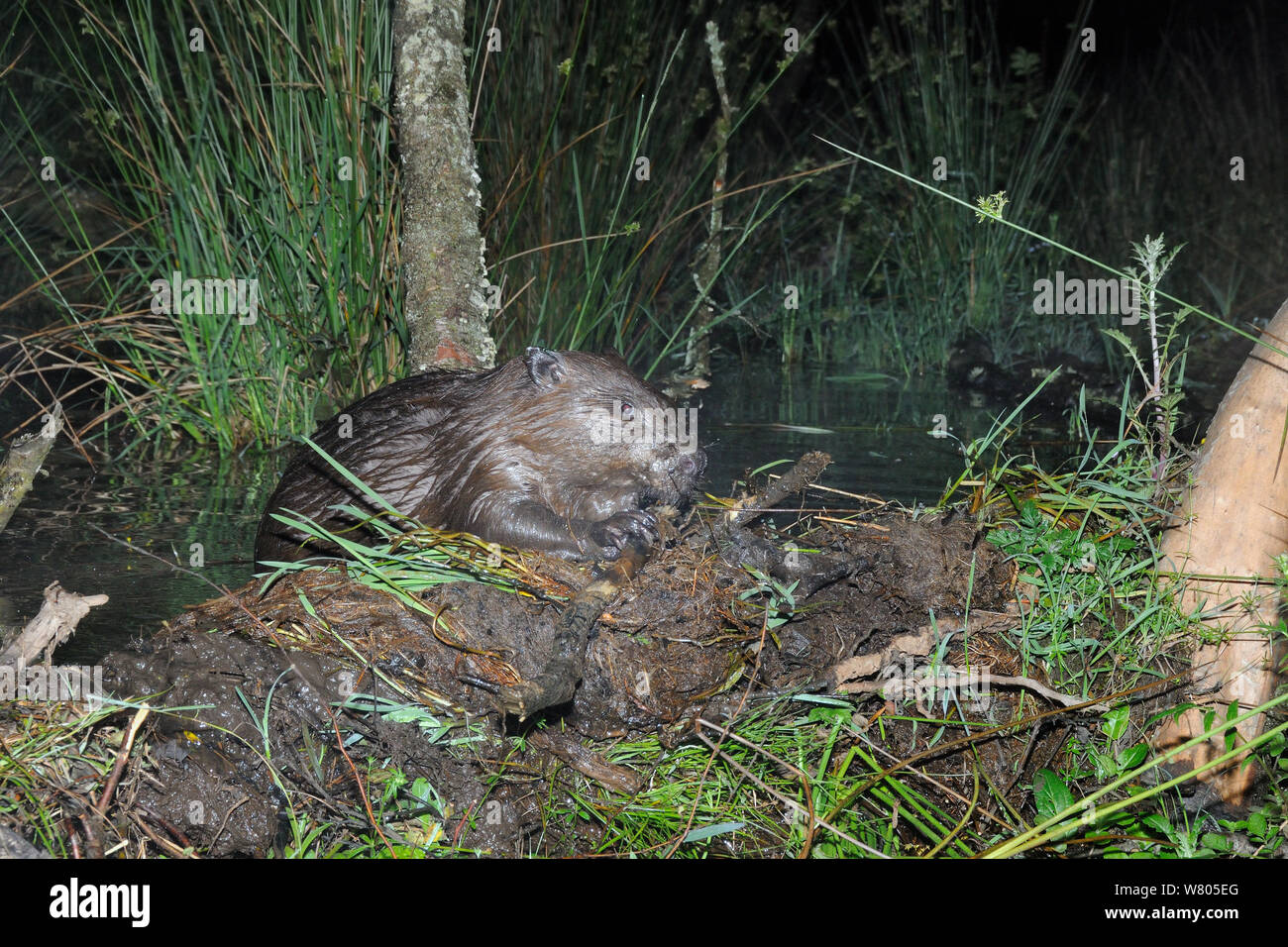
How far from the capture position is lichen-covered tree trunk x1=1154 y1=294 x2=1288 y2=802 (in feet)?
9.12

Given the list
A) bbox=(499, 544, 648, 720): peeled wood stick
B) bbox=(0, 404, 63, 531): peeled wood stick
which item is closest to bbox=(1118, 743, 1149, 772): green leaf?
bbox=(499, 544, 648, 720): peeled wood stick

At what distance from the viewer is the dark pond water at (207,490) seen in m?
3.75

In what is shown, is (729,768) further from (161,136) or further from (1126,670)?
(161,136)

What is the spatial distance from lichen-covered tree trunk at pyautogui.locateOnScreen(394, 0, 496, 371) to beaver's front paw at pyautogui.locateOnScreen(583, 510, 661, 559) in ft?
5.00

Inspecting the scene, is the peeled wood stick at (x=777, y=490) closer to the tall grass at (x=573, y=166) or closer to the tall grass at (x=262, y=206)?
the tall grass at (x=573, y=166)

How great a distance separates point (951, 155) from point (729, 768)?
614 centimetres

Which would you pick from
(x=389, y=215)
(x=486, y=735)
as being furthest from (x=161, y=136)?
(x=486, y=735)

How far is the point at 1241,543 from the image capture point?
284 centimetres

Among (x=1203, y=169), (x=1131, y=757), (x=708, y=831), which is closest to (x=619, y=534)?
(x=708, y=831)

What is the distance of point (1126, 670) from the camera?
9.61 ft

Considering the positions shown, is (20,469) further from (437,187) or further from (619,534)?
(437,187)

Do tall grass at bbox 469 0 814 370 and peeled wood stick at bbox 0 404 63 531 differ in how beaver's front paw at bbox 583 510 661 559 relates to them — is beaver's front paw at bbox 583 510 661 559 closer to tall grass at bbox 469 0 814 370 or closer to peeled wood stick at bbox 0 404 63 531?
peeled wood stick at bbox 0 404 63 531

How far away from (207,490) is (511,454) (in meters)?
2.17
